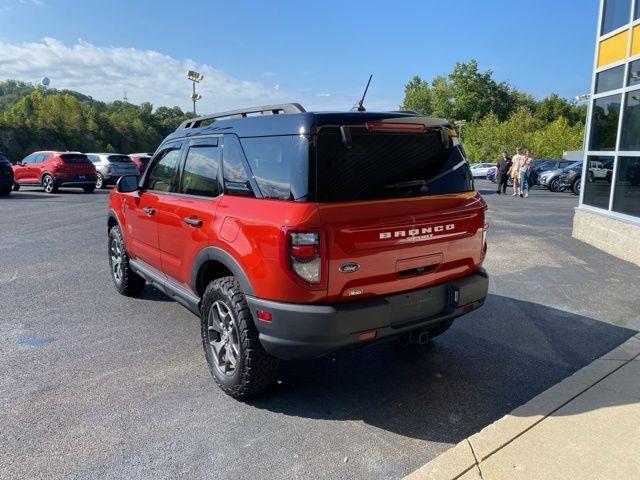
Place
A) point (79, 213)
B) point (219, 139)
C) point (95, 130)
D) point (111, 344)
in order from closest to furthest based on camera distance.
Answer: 1. point (219, 139)
2. point (111, 344)
3. point (79, 213)
4. point (95, 130)

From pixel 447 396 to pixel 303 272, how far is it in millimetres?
1471

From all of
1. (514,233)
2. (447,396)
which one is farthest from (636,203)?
(447,396)

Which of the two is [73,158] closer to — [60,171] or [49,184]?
[60,171]

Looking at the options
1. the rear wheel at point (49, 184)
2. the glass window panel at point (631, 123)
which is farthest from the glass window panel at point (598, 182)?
the rear wheel at point (49, 184)

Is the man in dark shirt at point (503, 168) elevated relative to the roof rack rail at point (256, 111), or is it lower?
lower

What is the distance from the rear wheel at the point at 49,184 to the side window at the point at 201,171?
1785 cm

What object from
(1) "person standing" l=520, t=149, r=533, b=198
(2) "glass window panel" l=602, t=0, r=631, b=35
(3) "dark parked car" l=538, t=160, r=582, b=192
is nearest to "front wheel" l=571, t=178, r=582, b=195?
A: (3) "dark parked car" l=538, t=160, r=582, b=192

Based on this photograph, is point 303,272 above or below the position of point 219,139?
below

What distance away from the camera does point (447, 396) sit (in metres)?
3.47

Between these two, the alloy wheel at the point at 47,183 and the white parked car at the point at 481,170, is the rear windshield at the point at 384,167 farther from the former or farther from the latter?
the white parked car at the point at 481,170

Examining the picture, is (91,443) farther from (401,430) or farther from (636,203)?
(636,203)

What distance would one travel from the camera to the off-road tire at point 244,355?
3170 mm

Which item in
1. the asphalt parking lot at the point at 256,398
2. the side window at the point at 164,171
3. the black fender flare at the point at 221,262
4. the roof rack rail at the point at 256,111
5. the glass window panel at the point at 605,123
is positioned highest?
the glass window panel at the point at 605,123

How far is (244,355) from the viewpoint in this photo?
3.19 meters
